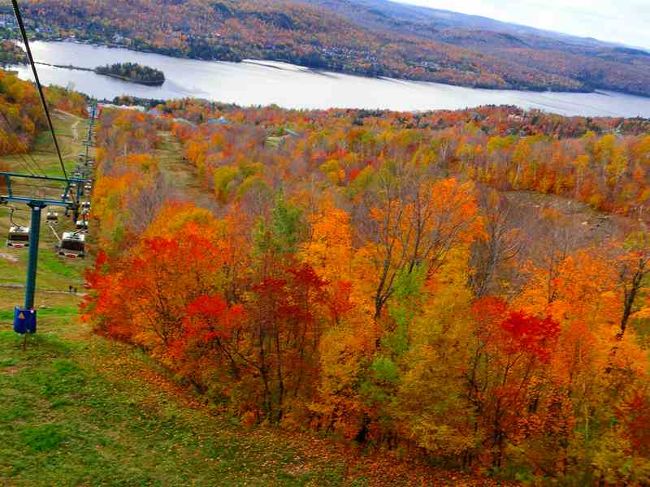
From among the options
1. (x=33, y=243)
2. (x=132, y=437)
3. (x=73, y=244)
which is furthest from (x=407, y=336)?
(x=73, y=244)

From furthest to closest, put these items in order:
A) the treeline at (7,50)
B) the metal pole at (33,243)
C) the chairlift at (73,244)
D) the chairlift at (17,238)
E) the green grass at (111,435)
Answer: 1. the treeline at (7,50)
2. the chairlift at (73,244)
3. the chairlift at (17,238)
4. the metal pole at (33,243)
5. the green grass at (111,435)

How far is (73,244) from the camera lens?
53.1 m

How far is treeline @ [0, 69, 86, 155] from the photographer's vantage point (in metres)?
89.5

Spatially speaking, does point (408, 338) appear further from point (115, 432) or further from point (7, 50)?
point (7, 50)

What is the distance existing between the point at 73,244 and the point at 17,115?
61254 millimetres

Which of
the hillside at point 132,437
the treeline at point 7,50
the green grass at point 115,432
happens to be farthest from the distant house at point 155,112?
the green grass at point 115,432

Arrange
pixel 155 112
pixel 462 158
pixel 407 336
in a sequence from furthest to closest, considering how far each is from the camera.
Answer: pixel 155 112
pixel 462 158
pixel 407 336

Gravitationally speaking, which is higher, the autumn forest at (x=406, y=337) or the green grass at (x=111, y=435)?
the autumn forest at (x=406, y=337)

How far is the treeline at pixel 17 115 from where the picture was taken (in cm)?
8950

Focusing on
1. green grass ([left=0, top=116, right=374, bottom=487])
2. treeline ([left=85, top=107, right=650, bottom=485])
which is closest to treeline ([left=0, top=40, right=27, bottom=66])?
treeline ([left=85, top=107, right=650, bottom=485])

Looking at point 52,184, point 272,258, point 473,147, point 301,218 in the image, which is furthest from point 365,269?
point 473,147

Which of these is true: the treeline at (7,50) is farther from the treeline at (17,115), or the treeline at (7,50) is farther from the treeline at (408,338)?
the treeline at (408,338)

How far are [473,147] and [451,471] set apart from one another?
88645 mm

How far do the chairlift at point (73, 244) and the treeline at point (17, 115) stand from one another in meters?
45.4
